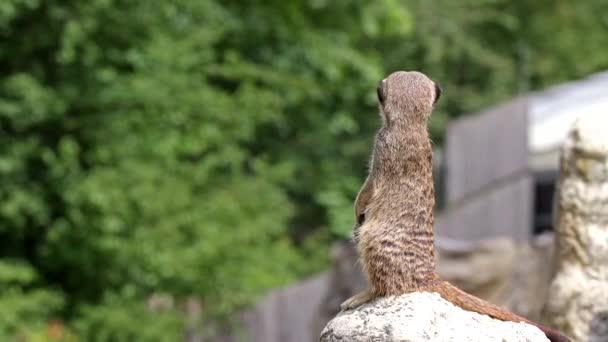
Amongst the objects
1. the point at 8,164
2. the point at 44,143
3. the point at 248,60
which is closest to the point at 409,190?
the point at 8,164

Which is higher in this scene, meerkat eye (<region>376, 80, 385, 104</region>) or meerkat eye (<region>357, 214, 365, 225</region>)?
meerkat eye (<region>376, 80, 385, 104</region>)

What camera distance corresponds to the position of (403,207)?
11.8 ft

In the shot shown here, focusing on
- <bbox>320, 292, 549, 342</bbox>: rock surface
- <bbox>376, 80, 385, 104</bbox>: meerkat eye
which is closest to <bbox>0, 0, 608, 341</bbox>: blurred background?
<bbox>376, 80, 385, 104</bbox>: meerkat eye

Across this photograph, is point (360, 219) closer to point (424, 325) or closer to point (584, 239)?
point (424, 325)

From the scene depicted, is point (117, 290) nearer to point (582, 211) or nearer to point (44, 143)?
point (44, 143)

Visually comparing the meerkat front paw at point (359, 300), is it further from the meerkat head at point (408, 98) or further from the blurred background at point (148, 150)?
the blurred background at point (148, 150)

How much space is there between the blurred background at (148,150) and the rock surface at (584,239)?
4.83 metres

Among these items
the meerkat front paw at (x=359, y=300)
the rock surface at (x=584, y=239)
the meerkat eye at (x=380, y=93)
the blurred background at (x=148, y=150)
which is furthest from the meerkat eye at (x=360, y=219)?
the blurred background at (x=148, y=150)

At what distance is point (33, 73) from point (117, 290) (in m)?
1.97

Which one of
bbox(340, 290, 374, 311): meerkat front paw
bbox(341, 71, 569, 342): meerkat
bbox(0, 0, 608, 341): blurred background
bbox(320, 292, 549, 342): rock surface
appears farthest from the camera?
bbox(0, 0, 608, 341): blurred background

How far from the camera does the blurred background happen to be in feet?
32.6

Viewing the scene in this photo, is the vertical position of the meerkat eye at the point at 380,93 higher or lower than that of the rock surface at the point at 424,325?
higher

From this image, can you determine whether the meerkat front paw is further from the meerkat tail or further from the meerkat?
the meerkat tail

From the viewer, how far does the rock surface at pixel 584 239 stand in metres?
5.09
